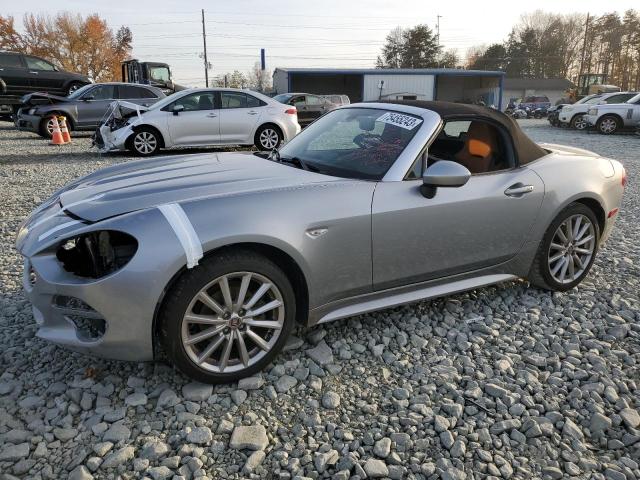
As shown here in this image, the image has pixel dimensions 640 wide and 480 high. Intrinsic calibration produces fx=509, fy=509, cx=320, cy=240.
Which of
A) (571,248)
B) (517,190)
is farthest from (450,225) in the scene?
(571,248)

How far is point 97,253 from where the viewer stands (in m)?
2.57

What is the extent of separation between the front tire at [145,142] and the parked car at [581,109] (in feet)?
56.4

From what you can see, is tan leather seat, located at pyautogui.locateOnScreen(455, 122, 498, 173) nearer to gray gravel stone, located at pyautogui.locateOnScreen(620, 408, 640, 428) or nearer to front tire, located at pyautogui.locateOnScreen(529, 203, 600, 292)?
front tire, located at pyautogui.locateOnScreen(529, 203, 600, 292)

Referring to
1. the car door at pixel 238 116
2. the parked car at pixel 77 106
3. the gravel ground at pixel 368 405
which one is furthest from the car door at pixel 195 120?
the gravel ground at pixel 368 405

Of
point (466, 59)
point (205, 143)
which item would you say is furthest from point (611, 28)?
point (205, 143)

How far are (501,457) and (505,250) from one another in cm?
166

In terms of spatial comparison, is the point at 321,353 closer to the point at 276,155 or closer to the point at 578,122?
the point at 276,155

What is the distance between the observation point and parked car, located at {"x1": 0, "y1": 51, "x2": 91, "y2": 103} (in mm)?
16938

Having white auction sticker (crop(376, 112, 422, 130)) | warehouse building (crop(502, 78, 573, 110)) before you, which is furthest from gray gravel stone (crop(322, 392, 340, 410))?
warehouse building (crop(502, 78, 573, 110))

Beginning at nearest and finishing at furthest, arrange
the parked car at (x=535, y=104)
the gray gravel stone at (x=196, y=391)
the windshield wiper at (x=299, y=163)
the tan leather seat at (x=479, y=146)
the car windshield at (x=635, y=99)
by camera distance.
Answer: the gray gravel stone at (x=196, y=391) → the windshield wiper at (x=299, y=163) → the tan leather seat at (x=479, y=146) → the car windshield at (x=635, y=99) → the parked car at (x=535, y=104)

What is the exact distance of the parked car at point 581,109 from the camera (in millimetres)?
20156

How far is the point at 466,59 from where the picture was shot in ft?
283

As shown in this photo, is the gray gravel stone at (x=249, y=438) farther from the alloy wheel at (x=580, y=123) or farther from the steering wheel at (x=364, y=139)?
the alloy wheel at (x=580, y=123)

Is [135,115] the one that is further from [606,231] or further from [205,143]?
[606,231]
